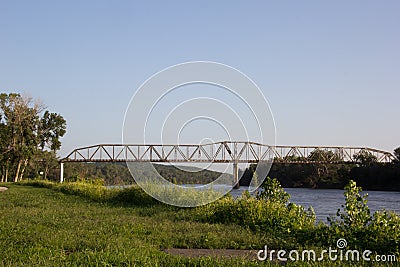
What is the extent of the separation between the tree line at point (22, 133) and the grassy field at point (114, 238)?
33374 millimetres

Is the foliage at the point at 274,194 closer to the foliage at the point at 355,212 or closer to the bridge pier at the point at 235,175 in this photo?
the bridge pier at the point at 235,175

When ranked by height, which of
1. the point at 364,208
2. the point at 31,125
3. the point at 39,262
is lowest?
the point at 39,262

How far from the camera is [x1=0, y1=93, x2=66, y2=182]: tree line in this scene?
43750 millimetres

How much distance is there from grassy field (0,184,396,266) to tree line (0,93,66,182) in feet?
109

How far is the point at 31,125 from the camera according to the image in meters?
44.9

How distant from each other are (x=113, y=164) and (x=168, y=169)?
3240 cm

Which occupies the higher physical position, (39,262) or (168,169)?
(168,169)

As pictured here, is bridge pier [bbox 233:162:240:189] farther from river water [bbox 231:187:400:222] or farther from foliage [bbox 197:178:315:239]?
foliage [bbox 197:178:315:239]

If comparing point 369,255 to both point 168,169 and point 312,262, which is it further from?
point 168,169

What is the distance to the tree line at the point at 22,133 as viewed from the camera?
1722 inches

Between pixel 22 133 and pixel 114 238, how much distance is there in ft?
128

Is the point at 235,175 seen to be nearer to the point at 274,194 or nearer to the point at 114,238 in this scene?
the point at 274,194

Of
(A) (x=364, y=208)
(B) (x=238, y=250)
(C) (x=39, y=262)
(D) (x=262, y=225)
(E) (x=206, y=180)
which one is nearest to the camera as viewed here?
(C) (x=39, y=262)

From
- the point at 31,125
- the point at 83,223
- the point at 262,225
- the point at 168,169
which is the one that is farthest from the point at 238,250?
the point at 31,125
